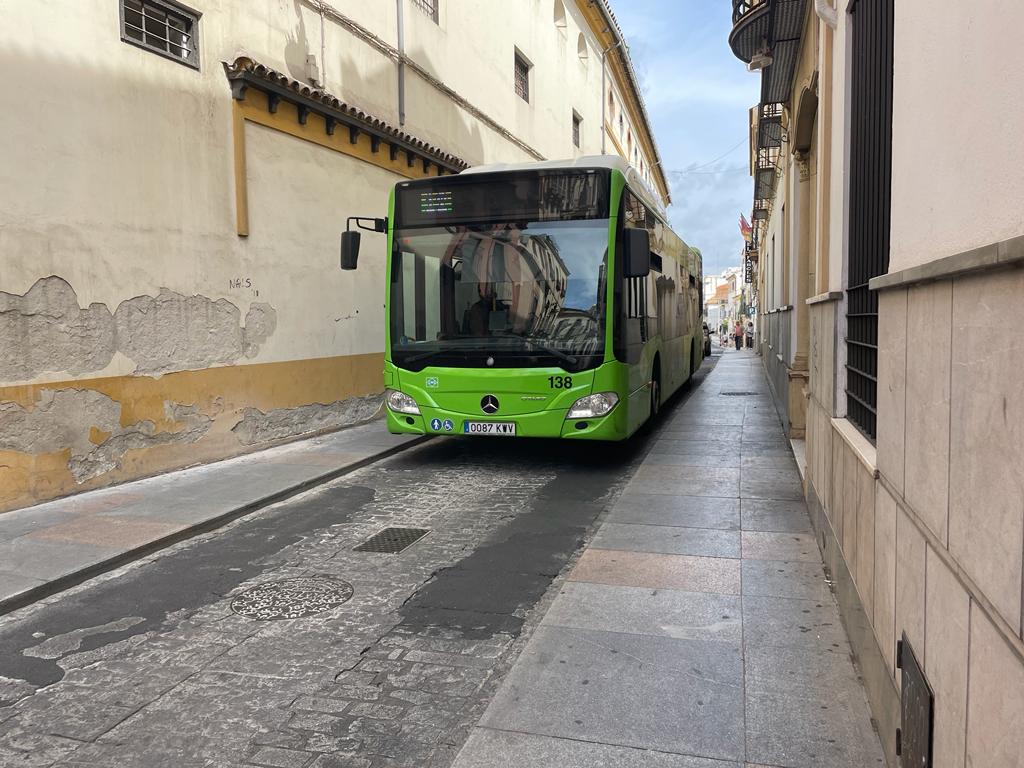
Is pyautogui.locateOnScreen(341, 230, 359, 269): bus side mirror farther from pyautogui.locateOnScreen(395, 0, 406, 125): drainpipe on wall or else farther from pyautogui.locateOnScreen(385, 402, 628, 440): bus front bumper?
pyautogui.locateOnScreen(395, 0, 406, 125): drainpipe on wall

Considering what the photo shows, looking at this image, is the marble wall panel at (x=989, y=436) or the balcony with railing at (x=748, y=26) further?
the balcony with railing at (x=748, y=26)

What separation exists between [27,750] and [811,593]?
4.05 meters

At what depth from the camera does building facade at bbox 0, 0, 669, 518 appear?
6.91 meters

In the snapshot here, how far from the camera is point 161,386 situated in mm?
8227

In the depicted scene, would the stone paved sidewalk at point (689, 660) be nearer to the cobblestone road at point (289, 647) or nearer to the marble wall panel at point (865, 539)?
the cobblestone road at point (289, 647)

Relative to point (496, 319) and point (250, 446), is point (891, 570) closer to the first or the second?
point (496, 319)

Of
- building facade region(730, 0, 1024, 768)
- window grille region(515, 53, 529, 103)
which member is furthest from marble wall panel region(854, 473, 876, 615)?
window grille region(515, 53, 529, 103)

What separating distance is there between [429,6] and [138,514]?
11861 millimetres

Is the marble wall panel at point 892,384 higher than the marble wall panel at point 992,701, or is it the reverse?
the marble wall panel at point 892,384

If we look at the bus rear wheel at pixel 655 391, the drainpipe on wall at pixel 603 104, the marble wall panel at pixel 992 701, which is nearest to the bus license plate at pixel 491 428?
the bus rear wheel at pixel 655 391

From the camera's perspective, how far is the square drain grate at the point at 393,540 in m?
5.76

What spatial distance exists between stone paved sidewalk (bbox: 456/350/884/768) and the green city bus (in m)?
1.75

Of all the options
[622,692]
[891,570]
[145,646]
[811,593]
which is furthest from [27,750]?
[811,593]

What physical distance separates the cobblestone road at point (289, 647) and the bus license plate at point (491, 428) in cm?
125
